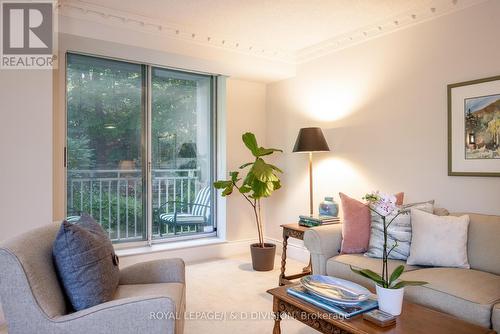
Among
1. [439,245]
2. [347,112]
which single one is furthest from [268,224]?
[439,245]

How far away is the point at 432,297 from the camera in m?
2.07

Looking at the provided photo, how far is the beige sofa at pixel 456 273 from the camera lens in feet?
6.27

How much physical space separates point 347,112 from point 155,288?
8.84 ft

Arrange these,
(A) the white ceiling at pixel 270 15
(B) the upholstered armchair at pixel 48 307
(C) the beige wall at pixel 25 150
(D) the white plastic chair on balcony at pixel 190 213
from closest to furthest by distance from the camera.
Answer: (B) the upholstered armchair at pixel 48 307 < (C) the beige wall at pixel 25 150 < (A) the white ceiling at pixel 270 15 < (D) the white plastic chair on balcony at pixel 190 213

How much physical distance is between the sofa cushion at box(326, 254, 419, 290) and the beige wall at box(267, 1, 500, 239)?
0.85 m

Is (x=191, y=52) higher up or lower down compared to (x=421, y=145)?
higher up

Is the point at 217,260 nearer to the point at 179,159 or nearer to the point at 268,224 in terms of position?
the point at 268,224

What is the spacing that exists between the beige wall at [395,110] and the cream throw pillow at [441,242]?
1.55ft

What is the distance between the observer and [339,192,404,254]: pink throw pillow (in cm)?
280

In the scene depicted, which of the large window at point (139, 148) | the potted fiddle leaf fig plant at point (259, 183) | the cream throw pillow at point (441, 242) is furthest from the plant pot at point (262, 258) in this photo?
→ the cream throw pillow at point (441, 242)

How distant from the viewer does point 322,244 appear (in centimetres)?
285

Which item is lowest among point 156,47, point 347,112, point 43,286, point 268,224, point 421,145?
point 268,224

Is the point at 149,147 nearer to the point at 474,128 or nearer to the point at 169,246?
the point at 169,246

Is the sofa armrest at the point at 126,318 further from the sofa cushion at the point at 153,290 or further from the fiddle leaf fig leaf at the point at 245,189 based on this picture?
the fiddle leaf fig leaf at the point at 245,189
